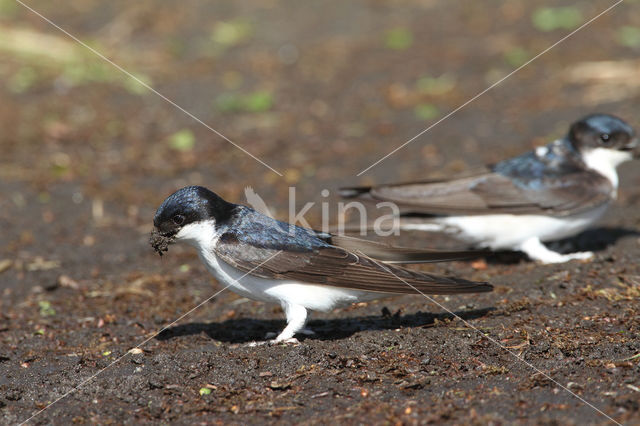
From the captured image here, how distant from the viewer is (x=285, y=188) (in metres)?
8.86

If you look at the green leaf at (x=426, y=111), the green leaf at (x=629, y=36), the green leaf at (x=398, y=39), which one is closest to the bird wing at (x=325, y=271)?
the green leaf at (x=426, y=111)

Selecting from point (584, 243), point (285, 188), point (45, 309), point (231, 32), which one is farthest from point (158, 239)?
point (231, 32)

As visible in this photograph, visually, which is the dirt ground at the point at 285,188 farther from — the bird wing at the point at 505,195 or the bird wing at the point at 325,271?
the bird wing at the point at 505,195

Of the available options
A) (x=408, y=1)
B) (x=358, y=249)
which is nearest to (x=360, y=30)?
(x=408, y=1)

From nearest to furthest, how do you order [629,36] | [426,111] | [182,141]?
[182,141] < [426,111] < [629,36]

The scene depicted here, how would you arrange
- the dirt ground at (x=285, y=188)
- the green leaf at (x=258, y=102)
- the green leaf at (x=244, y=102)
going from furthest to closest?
the green leaf at (x=258, y=102) → the green leaf at (x=244, y=102) → the dirt ground at (x=285, y=188)

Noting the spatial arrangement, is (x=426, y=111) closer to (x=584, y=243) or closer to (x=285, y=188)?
(x=285, y=188)

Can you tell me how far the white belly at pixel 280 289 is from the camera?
4.85 meters

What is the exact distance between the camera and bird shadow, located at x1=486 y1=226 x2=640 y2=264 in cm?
702

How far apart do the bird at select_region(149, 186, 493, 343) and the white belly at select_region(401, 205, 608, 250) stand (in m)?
1.99

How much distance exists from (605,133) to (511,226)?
1.18 meters

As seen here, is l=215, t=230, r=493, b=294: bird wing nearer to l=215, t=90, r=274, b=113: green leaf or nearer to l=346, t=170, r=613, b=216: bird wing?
l=346, t=170, r=613, b=216: bird wing

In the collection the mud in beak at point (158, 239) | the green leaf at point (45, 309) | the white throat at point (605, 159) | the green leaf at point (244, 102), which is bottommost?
the green leaf at point (45, 309)

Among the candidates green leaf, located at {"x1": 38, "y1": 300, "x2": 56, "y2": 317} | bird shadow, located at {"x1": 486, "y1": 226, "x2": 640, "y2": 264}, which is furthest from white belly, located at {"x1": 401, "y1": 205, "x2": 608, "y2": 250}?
green leaf, located at {"x1": 38, "y1": 300, "x2": 56, "y2": 317}
